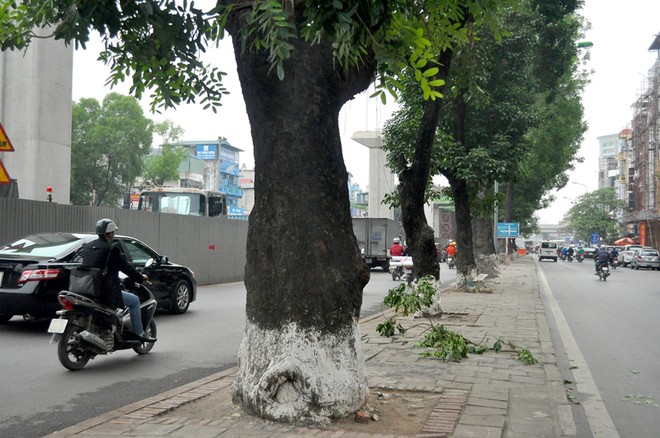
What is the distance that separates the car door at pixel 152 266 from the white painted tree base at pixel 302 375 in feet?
21.8

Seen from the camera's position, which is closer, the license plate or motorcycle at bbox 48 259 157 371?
the license plate

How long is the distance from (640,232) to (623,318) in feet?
204

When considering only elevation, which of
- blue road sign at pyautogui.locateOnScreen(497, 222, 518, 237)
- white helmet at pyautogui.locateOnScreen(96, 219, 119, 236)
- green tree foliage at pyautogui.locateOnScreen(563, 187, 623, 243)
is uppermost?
green tree foliage at pyautogui.locateOnScreen(563, 187, 623, 243)

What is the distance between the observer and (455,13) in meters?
5.98

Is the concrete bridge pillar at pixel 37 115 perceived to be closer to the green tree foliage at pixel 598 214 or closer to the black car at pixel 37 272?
the black car at pixel 37 272

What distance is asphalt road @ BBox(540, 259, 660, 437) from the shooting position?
20.5 feet

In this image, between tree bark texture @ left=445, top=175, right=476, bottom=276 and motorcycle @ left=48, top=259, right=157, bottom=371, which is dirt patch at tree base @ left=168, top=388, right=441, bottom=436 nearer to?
motorcycle @ left=48, top=259, right=157, bottom=371

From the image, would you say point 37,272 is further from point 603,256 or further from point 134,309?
point 603,256

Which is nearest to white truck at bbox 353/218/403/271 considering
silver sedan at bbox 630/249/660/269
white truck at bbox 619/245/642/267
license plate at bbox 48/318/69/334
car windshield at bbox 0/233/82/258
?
car windshield at bbox 0/233/82/258

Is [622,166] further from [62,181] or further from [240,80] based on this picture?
[240,80]

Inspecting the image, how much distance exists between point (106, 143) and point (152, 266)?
3614 centimetres

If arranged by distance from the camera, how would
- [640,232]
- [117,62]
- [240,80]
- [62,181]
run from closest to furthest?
[240,80], [117,62], [62,181], [640,232]

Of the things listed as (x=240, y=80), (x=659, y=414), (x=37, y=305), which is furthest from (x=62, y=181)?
(x=659, y=414)

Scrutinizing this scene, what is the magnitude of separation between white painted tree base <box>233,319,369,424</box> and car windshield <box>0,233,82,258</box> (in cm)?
600
